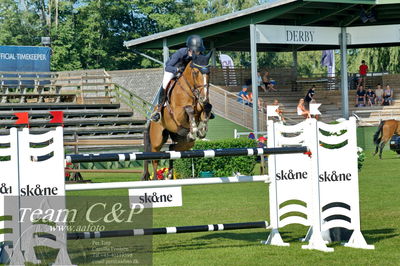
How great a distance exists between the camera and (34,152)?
276 inches

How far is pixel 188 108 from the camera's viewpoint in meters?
10.5

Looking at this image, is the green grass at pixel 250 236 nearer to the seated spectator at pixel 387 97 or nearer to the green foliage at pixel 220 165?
the green foliage at pixel 220 165

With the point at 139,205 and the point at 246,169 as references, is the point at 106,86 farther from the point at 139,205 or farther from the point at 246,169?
the point at 139,205

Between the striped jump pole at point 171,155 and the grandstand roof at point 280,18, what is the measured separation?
19.8m

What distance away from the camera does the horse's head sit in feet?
32.6

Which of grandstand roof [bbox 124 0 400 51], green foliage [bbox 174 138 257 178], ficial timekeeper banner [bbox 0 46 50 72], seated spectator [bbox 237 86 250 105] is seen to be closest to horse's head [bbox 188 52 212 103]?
green foliage [bbox 174 138 257 178]

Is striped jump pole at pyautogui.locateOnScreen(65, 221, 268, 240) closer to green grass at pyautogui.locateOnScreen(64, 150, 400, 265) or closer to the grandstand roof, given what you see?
green grass at pyautogui.locateOnScreen(64, 150, 400, 265)

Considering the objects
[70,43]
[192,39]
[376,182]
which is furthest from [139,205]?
[70,43]

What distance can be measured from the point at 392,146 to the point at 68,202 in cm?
2009

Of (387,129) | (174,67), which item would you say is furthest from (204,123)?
(387,129)

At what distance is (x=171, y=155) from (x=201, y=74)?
8.79 ft

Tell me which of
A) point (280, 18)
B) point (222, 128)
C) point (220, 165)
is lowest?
point (220, 165)

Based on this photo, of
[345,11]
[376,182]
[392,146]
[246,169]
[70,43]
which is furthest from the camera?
[70,43]

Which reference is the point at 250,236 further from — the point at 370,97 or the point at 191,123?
the point at 370,97
